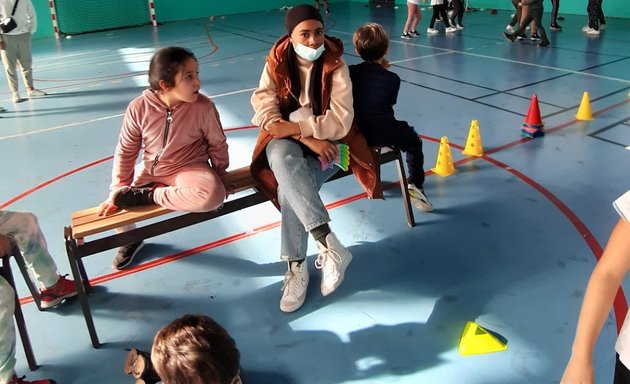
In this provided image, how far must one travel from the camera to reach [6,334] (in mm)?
1796

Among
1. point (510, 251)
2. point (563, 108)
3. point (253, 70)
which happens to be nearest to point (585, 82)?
point (563, 108)

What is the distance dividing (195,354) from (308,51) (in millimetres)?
1626

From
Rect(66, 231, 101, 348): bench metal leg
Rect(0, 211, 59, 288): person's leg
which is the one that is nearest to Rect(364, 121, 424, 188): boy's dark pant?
Rect(66, 231, 101, 348): bench metal leg

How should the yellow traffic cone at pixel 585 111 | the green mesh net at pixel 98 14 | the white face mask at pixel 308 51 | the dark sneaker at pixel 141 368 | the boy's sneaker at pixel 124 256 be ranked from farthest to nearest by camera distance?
the green mesh net at pixel 98 14 < the yellow traffic cone at pixel 585 111 < the boy's sneaker at pixel 124 256 < the white face mask at pixel 308 51 < the dark sneaker at pixel 141 368

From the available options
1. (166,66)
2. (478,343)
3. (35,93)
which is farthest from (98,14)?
(478,343)

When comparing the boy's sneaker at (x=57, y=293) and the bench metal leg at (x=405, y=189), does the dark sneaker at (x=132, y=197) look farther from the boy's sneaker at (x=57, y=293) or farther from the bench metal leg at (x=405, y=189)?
the bench metal leg at (x=405, y=189)

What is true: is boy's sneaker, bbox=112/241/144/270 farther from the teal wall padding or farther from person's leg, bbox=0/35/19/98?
the teal wall padding

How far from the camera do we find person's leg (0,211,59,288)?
214 cm

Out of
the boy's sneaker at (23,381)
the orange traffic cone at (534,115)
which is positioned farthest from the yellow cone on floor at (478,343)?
the orange traffic cone at (534,115)

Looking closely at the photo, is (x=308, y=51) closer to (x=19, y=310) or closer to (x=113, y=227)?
(x=113, y=227)

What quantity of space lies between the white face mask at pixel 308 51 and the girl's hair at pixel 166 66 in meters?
0.55

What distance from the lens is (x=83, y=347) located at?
84.7 inches

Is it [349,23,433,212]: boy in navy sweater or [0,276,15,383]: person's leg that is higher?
[349,23,433,212]: boy in navy sweater

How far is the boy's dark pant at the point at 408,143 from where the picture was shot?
276cm
